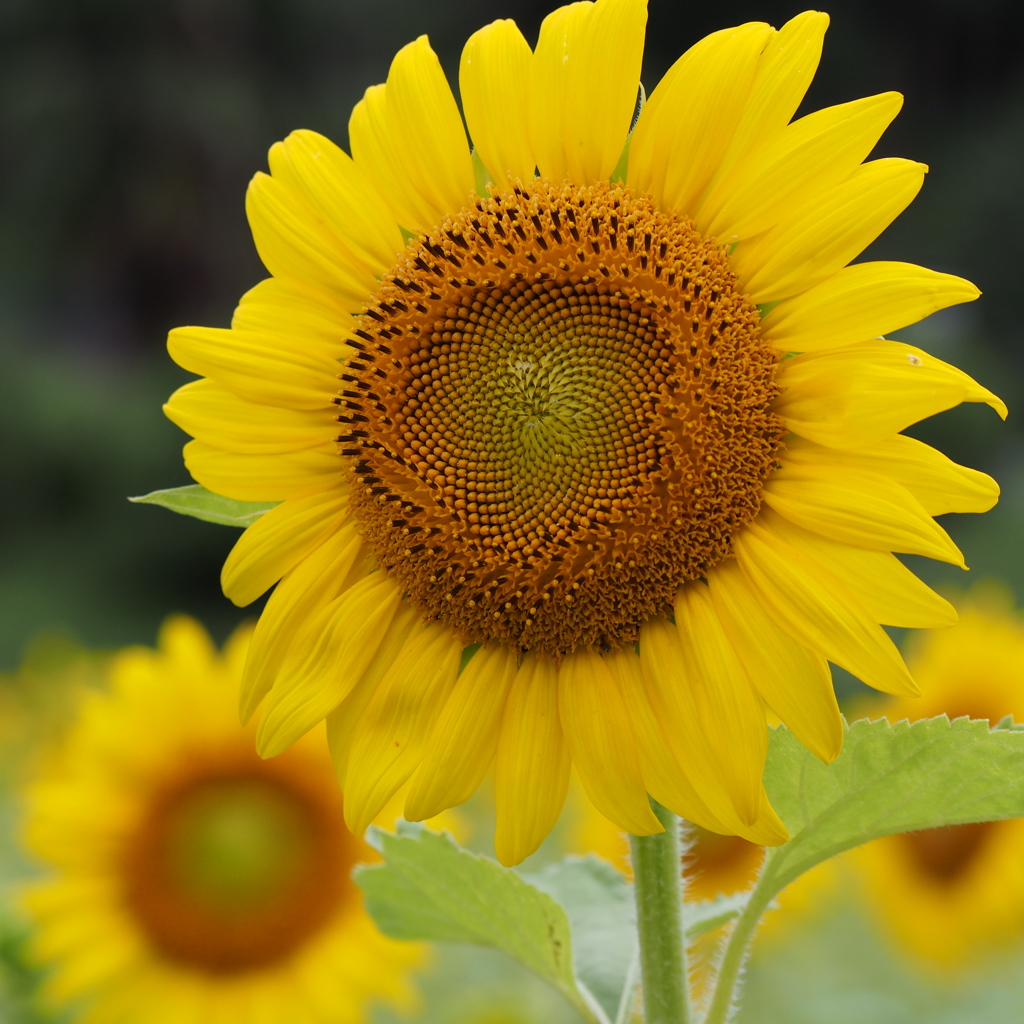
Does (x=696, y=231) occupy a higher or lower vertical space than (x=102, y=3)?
lower

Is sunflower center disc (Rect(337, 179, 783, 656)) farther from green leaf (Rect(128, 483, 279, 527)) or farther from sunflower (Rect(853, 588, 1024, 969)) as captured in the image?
sunflower (Rect(853, 588, 1024, 969))

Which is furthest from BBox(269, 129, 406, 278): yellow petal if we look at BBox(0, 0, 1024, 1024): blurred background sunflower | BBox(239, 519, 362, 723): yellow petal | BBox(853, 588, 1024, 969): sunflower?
BBox(0, 0, 1024, 1024): blurred background sunflower

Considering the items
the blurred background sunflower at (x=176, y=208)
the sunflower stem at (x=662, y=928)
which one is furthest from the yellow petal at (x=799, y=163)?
the blurred background sunflower at (x=176, y=208)

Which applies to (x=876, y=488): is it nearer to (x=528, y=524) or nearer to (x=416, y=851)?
(x=528, y=524)

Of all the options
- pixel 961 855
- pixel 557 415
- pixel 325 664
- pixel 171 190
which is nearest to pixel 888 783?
pixel 557 415

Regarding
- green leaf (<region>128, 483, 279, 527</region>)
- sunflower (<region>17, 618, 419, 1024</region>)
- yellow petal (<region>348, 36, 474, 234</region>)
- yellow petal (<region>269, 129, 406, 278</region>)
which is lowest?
sunflower (<region>17, 618, 419, 1024</region>)

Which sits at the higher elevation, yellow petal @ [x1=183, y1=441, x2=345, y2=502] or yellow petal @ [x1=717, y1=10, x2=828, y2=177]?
yellow petal @ [x1=717, y1=10, x2=828, y2=177]

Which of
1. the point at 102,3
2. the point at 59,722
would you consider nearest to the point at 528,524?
the point at 59,722
